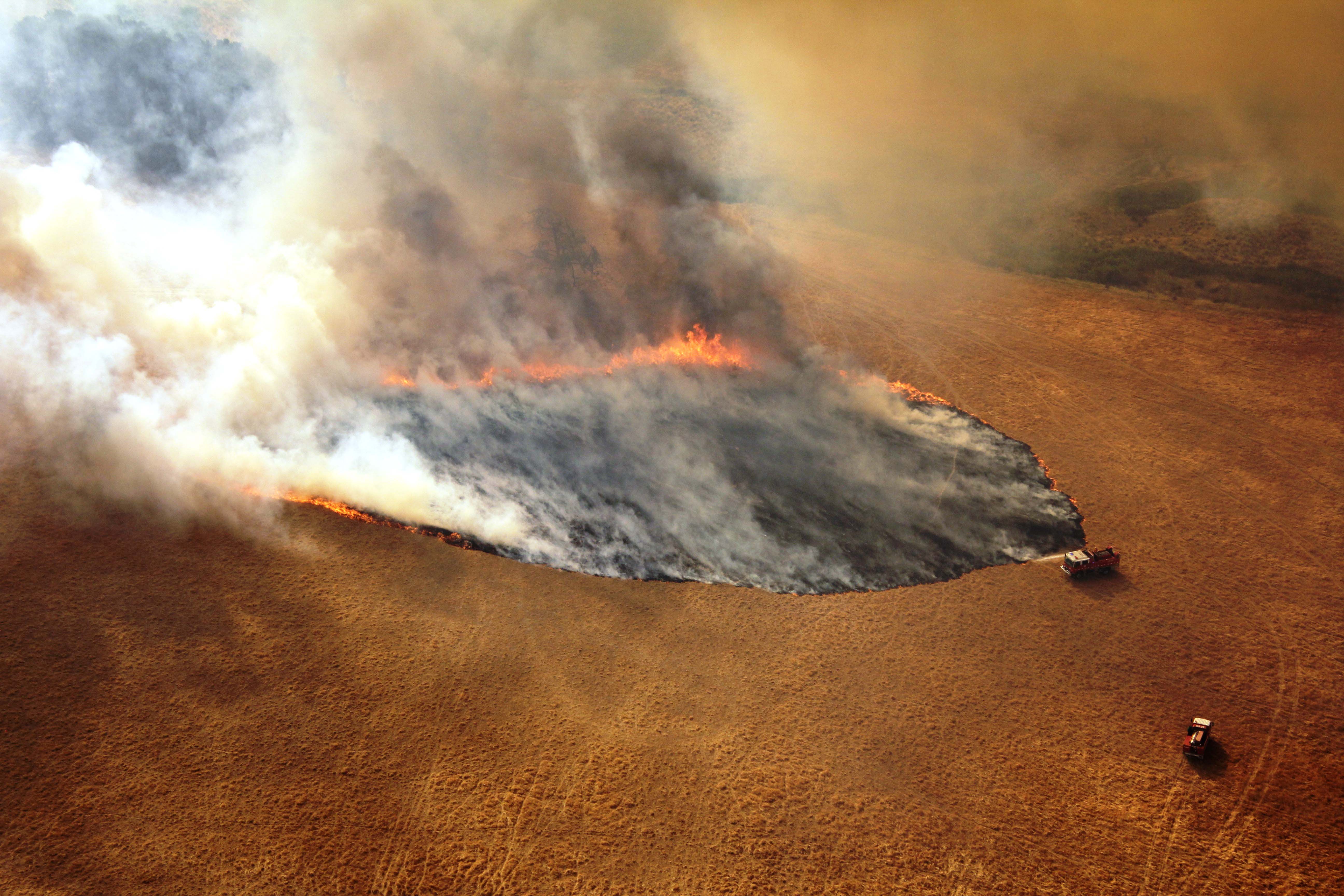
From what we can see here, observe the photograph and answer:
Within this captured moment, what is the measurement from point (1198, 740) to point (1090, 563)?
633 centimetres

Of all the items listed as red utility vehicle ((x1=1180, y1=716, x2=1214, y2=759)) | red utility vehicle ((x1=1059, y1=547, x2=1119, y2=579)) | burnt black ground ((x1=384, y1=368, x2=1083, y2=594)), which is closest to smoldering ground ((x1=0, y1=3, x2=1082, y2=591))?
burnt black ground ((x1=384, y1=368, x2=1083, y2=594))

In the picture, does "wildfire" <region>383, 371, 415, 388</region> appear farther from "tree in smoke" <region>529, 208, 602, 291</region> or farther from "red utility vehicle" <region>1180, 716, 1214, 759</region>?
"red utility vehicle" <region>1180, 716, 1214, 759</region>

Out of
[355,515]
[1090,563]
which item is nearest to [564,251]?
[355,515]

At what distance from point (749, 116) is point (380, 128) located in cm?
3521

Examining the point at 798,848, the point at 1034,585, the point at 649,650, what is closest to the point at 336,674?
the point at 649,650

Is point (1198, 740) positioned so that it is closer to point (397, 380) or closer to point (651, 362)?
point (651, 362)

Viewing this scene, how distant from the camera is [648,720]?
1933 cm

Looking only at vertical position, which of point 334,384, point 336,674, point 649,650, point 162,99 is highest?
point 162,99

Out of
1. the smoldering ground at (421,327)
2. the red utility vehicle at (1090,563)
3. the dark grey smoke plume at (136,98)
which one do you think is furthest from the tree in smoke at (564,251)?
the red utility vehicle at (1090,563)

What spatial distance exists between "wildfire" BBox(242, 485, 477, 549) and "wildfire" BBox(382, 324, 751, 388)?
7767 mm

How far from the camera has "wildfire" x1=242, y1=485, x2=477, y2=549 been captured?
23.6 meters

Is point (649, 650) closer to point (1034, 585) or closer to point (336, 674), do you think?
point (336, 674)

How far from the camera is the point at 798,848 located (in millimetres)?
16984

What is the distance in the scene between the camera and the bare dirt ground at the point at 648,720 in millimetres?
16562
